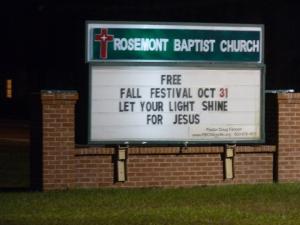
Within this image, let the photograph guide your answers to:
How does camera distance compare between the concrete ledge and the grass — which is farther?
the concrete ledge

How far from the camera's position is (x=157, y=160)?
16016mm

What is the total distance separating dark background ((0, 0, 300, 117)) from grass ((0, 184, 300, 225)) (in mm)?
36472

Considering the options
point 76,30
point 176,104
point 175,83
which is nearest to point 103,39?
point 175,83

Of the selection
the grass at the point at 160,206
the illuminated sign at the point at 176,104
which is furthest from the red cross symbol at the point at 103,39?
the grass at the point at 160,206

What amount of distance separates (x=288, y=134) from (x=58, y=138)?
4452mm

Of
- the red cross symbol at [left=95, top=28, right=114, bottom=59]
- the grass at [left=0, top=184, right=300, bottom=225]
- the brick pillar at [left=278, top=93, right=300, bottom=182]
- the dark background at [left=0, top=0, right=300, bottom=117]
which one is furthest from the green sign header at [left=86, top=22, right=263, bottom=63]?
the dark background at [left=0, top=0, right=300, bottom=117]

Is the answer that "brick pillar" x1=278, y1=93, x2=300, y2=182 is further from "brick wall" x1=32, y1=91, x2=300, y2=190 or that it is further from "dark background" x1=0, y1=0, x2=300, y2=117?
"dark background" x1=0, y1=0, x2=300, y2=117

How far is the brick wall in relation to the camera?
50.2 feet

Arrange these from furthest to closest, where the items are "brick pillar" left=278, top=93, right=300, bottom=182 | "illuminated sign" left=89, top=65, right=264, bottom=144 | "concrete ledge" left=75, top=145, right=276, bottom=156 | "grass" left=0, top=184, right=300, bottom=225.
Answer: "brick pillar" left=278, top=93, right=300, bottom=182 → "illuminated sign" left=89, top=65, right=264, bottom=144 → "concrete ledge" left=75, top=145, right=276, bottom=156 → "grass" left=0, top=184, right=300, bottom=225

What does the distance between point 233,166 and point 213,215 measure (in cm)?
393

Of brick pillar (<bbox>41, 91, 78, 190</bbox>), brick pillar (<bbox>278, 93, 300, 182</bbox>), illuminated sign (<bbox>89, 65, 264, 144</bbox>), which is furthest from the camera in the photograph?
brick pillar (<bbox>278, 93, 300, 182</bbox>)

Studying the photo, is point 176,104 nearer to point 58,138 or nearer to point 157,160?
point 157,160

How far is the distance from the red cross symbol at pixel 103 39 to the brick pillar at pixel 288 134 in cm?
343

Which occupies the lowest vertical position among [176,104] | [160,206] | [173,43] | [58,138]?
[160,206]
